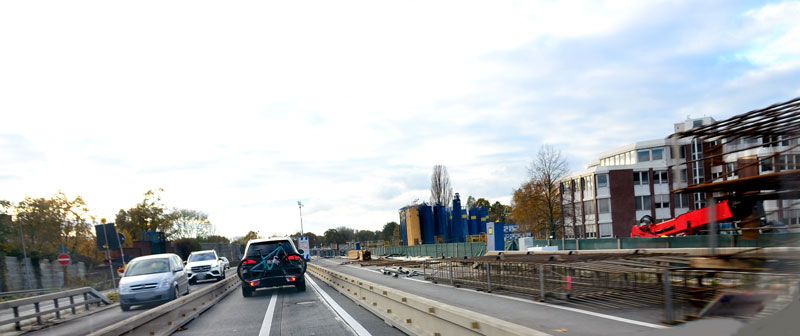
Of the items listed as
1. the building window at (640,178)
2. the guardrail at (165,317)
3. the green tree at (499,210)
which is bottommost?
the green tree at (499,210)

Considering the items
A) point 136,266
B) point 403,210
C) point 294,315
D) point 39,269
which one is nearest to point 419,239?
point 403,210

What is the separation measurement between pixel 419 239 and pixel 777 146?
60.7 meters

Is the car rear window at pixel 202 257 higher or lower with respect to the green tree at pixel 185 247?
higher

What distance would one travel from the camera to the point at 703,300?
6195 mm

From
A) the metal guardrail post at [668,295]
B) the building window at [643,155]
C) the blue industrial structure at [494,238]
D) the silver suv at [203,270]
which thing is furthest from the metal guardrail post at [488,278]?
the building window at [643,155]

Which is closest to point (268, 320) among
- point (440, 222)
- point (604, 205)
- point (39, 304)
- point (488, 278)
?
point (488, 278)

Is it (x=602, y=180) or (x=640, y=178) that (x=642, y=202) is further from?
(x=602, y=180)

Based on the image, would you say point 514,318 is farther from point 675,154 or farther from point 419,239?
point 419,239

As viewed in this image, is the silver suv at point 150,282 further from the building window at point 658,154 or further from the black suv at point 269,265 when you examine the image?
the building window at point 658,154

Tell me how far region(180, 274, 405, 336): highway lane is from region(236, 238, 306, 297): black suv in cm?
105

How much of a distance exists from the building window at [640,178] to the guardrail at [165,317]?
5849cm

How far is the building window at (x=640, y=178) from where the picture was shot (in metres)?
65.5

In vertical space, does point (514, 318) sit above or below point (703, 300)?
below

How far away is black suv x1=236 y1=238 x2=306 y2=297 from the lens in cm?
1894
